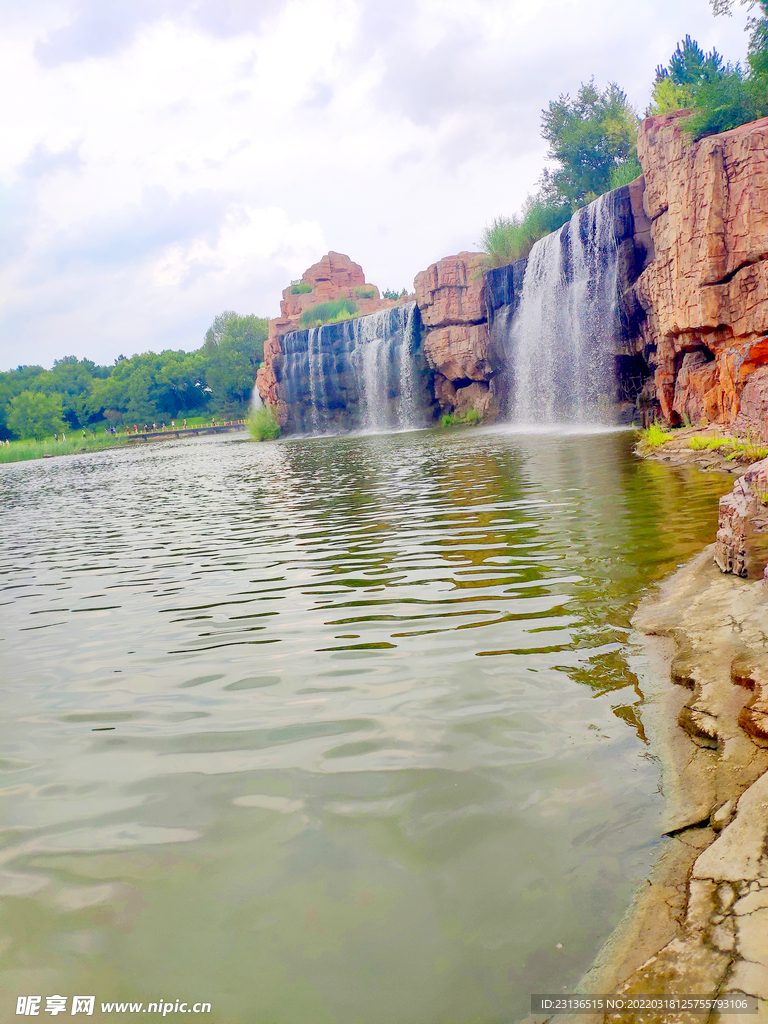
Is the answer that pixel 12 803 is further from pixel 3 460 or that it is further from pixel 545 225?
pixel 3 460

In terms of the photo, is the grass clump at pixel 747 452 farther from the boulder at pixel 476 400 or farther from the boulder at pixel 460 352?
the boulder at pixel 460 352

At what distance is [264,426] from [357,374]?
6.51 metres

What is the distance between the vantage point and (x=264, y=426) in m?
40.7

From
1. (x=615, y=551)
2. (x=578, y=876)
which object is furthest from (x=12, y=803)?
(x=615, y=551)

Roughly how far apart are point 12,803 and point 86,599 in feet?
11.9

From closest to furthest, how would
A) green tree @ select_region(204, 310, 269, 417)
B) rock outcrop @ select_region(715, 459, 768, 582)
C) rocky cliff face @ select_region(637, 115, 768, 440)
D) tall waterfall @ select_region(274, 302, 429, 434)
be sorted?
rock outcrop @ select_region(715, 459, 768, 582), rocky cliff face @ select_region(637, 115, 768, 440), tall waterfall @ select_region(274, 302, 429, 434), green tree @ select_region(204, 310, 269, 417)

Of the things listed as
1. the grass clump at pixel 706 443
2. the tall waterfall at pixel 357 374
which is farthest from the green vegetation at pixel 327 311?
the grass clump at pixel 706 443

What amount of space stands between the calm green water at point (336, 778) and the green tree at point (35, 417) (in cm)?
8174

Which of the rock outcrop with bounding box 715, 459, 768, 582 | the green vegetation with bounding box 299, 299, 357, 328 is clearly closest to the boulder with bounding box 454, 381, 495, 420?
the green vegetation with bounding box 299, 299, 357, 328

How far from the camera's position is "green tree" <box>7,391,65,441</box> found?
79125 millimetres

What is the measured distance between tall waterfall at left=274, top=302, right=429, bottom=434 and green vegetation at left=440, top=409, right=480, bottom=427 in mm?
2911

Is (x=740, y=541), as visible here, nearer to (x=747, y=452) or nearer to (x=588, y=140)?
(x=747, y=452)

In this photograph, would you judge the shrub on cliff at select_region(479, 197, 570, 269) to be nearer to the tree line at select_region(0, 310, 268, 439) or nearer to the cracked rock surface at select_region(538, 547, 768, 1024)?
the cracked rock surface at select_region(538, 547, 768, 1024)

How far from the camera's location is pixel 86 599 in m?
6.26
